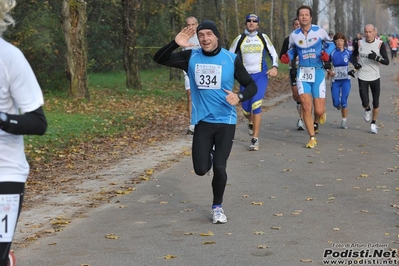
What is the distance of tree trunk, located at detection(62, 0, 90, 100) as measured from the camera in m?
21.7

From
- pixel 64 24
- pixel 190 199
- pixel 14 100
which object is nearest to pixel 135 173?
pixel 190 199

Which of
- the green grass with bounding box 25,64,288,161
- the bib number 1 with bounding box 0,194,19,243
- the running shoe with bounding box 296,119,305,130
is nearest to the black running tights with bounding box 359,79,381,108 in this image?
the running shoe with bounding box 296,119,305,130

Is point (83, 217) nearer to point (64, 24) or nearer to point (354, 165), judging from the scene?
point (354, 165)

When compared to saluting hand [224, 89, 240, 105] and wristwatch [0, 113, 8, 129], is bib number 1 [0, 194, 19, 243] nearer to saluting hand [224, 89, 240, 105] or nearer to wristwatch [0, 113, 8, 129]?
wristwatch [0, 113, 8, 129]

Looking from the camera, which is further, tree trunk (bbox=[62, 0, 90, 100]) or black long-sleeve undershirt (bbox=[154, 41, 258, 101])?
tree trunk (bbox=[62, 0, 90, 100])

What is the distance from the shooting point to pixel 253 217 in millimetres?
8047

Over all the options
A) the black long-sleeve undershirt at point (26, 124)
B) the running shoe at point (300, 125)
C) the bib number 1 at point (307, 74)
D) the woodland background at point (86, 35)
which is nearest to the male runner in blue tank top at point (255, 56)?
the bib number 1 at point (307, 74)

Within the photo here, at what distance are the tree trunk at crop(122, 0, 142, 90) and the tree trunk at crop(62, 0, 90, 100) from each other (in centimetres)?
534

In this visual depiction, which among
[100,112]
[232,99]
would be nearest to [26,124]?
[232,99]

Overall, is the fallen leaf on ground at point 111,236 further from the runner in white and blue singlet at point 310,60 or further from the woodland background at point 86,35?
the woodland background at point 86,35

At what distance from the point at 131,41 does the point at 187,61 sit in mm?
19852

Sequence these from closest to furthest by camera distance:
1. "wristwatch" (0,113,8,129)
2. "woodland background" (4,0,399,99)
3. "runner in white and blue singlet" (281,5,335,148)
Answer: "wristwatch" (0,113,8,129), "runner in white and blue singlet" (281,5,335,148), "woodland background" (4,0,399,99)

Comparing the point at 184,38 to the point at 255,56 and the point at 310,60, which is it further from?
the point at 310,60

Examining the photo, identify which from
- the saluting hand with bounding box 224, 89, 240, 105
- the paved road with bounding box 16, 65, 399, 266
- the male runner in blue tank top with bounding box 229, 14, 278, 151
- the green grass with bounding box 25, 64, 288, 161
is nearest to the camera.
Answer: the paved road with bounding box 16, 65, 399, 266
